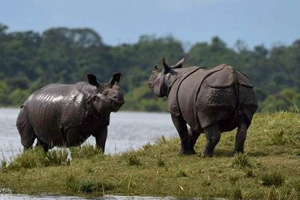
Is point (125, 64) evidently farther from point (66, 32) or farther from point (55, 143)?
point (55, 143)

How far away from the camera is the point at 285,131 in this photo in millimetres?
20781

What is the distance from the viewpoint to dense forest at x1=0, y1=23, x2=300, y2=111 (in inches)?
3575

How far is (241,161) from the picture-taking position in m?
17.3

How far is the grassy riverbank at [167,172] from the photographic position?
16.2 meters

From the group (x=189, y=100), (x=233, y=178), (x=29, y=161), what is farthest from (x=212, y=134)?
(x=29, y=161)

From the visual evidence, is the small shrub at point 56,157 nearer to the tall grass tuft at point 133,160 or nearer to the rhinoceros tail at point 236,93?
the tall grass tuft at point 133,160

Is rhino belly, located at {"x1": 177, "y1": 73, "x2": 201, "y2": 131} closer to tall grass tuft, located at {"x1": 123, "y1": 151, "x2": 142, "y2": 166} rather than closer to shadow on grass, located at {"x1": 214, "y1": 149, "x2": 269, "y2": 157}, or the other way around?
shadow on grass, located at {"x1": 214, "y1": 149, "x2": 269, "y2": 157}

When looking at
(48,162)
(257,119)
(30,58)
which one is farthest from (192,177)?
(30,58)

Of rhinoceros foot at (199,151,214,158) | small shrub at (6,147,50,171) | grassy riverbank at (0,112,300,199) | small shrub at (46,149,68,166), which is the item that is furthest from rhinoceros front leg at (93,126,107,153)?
rhinoceros foot at (199,151,214,158)

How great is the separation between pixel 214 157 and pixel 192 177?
164 cm

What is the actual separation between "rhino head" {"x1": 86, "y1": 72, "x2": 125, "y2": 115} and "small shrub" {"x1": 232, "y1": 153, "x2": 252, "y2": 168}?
309 cm

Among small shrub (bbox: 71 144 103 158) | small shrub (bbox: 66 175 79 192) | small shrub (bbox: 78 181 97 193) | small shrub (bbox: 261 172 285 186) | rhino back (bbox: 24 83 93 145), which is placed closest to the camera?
small shrub (bbox: 261 172 285 186)

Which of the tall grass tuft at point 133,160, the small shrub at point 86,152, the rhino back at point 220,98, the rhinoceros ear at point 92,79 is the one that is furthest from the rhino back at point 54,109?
the rhino back at point 220,98

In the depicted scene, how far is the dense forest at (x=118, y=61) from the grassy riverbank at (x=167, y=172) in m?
55.7
